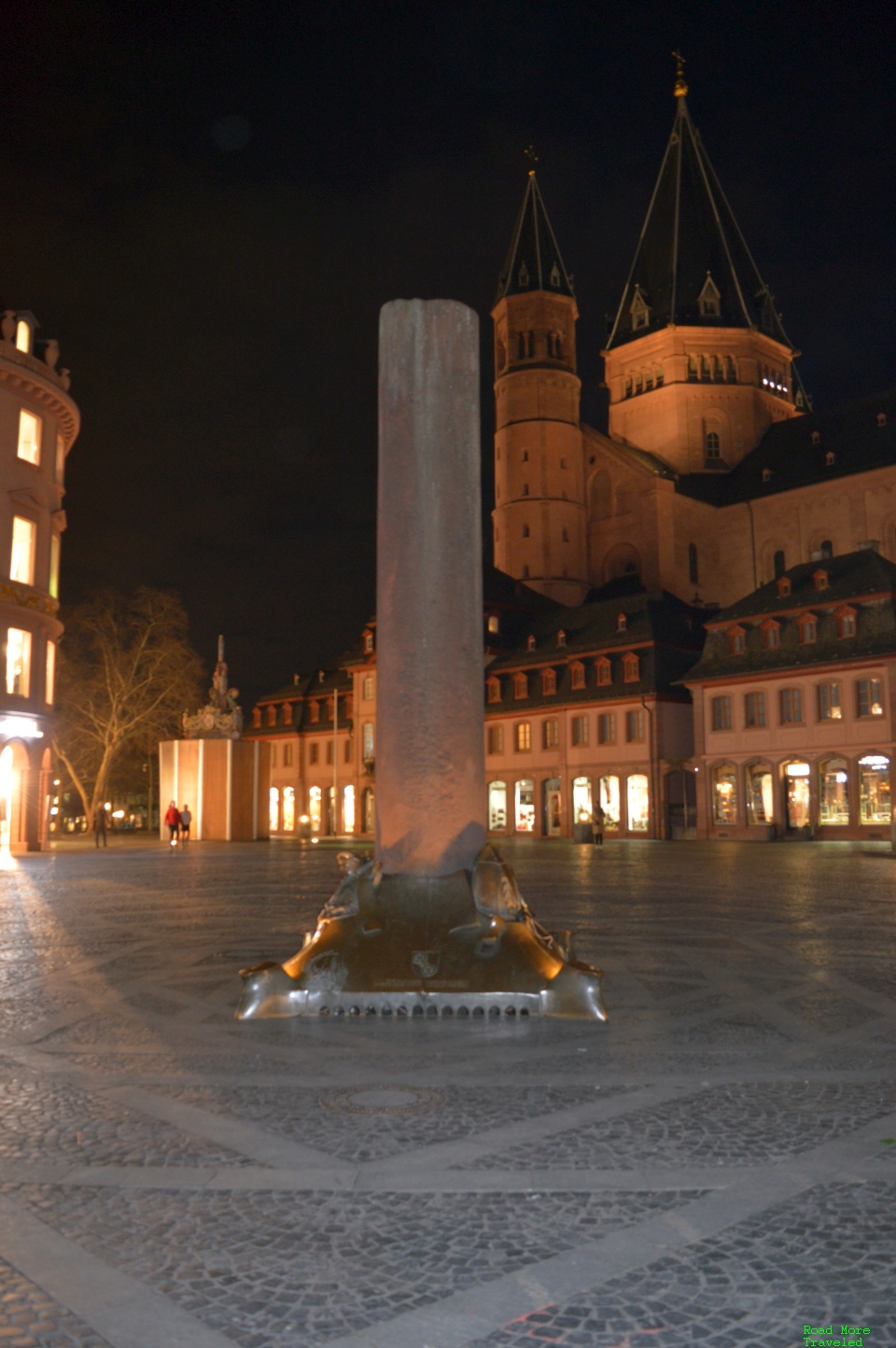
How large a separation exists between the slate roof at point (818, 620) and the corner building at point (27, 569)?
28.4m

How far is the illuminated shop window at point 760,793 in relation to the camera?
167ft

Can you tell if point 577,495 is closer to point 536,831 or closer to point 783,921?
point 536,831

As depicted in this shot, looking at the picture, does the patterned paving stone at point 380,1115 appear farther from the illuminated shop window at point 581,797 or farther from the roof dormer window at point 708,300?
the roof dormer window at point 708,300

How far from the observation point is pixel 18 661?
38469 millimetres

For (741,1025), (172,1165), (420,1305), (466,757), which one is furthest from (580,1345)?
(466,757)

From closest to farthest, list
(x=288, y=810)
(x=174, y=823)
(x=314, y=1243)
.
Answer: (x=314, y=1243), (x=174, y=823), (x=288, y=810)

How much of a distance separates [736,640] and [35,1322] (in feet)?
171

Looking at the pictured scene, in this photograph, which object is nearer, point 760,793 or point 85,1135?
point 85,1135

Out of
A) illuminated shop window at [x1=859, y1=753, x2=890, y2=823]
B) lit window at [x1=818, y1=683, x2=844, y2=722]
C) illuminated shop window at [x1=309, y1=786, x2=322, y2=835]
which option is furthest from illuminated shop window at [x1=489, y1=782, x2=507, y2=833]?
illuminated shop window at [x1=859, y1=753, x2=890, y2=823]

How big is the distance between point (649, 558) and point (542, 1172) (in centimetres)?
7335


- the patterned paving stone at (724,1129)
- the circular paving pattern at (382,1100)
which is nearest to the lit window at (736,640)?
the patterned paving stone at (724,1129)

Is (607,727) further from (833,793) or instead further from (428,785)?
(428,785)

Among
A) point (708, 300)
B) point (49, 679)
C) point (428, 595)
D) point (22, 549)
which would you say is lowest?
point (428, 595)

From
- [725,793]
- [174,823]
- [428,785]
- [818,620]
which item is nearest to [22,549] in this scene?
[174,823]
